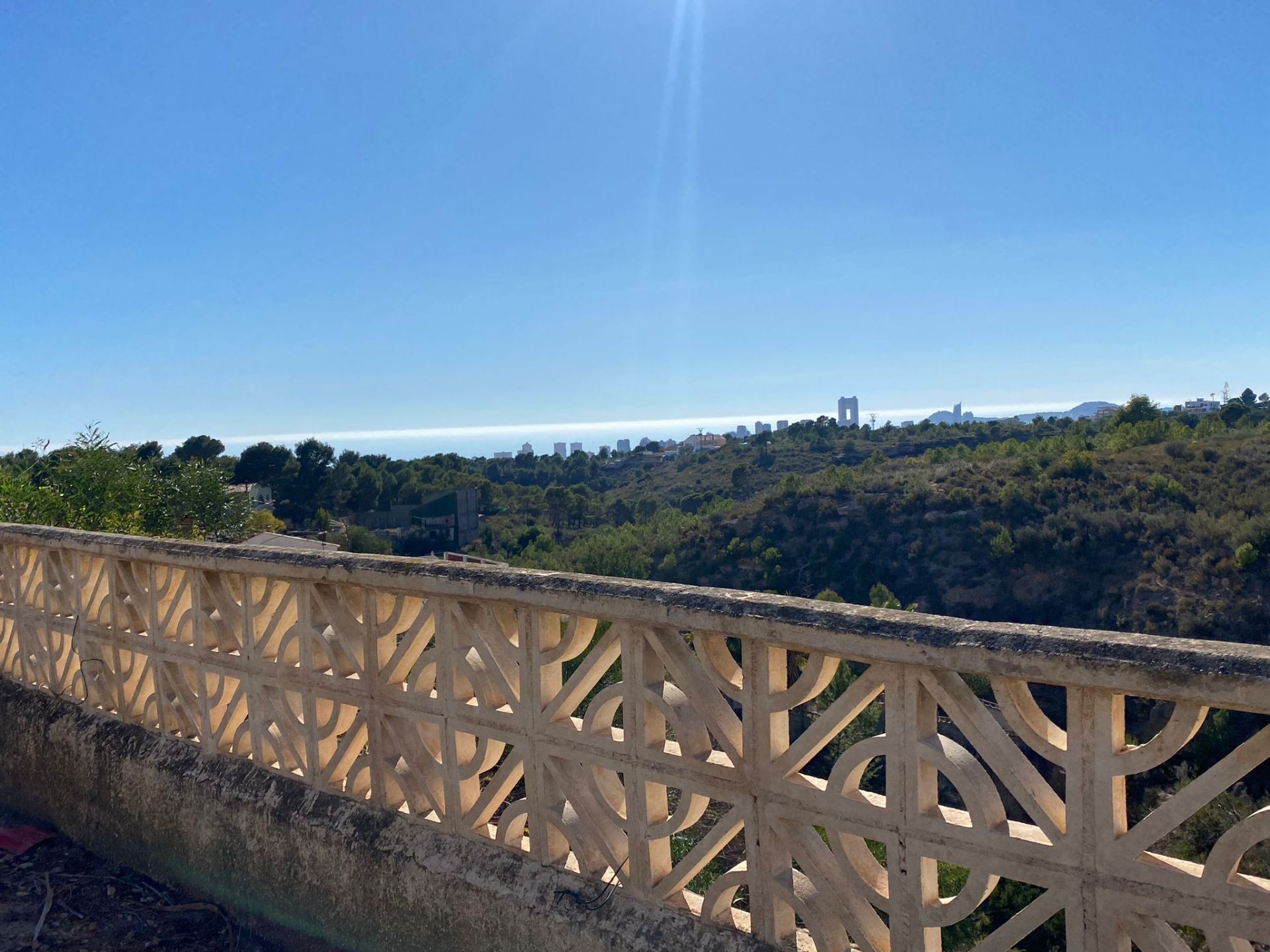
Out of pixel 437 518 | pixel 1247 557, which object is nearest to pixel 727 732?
pixel 1247 557

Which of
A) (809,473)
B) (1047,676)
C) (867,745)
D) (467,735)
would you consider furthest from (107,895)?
(809,473)

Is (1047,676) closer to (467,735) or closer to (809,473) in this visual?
(467,735)

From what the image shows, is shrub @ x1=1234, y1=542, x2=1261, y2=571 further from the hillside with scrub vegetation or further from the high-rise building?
the high-rise building

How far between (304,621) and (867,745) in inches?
70.5

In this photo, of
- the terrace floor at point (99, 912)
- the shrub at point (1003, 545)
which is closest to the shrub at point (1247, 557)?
the shrub at point (1003, 545)

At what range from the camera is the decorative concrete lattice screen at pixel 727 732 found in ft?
4.76

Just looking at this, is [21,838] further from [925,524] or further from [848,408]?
[848,408]

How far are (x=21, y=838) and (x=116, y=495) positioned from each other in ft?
18.8

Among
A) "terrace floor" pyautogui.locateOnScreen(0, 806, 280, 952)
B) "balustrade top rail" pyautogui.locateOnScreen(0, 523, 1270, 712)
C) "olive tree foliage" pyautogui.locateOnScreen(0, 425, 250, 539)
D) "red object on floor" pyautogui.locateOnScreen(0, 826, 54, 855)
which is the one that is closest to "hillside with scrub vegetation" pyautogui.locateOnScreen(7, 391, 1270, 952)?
"olive tree foliage" pyautogui.locateOnScreen(0, 425, 250, 539)

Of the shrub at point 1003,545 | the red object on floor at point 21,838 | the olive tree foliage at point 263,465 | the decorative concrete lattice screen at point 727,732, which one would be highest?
the olive tree foliage at point 263,465

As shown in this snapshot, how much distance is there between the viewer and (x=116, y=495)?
27.7 ft

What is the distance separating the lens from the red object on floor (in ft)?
11.1

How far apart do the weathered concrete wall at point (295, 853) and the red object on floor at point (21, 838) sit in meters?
0.08

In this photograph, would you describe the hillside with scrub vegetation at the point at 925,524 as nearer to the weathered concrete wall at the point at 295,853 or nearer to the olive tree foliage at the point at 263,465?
the olive tree foliage at the point at 263,465
